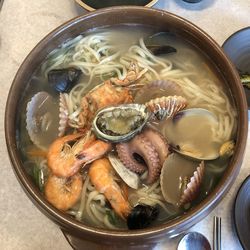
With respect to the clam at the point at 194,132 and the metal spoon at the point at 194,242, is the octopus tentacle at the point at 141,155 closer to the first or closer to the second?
the clam at the point at 194,132

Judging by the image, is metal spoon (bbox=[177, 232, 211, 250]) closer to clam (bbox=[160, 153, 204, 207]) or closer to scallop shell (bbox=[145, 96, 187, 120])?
clam (bbox=[160, 153, 204, 207])

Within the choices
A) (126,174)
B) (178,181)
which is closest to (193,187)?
(178,181)

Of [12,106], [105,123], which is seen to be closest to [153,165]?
[105,123]

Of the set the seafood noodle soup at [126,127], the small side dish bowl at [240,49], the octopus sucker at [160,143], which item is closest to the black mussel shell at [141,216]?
the seafood noodle soup at [126,127]

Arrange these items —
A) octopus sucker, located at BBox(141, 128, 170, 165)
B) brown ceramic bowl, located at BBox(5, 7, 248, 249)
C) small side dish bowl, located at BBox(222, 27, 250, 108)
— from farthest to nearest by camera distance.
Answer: small side dish bowl, located at BBox(222, 27, 250, 108) → octopus sucker, located at BBox(141, 128, 170, 165) → brown ceramic bowl, located at BBox(5, 7, 248, 249)

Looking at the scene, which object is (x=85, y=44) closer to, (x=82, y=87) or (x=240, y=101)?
(x=82, y=87)

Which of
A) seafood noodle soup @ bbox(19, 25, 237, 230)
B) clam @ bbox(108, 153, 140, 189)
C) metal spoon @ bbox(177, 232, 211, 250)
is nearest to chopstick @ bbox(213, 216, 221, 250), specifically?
metal spoon @ bbox(177, 232, 211, 250)
